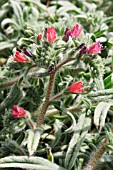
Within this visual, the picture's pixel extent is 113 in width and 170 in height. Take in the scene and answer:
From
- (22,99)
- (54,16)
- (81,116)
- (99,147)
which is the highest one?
(54,16)

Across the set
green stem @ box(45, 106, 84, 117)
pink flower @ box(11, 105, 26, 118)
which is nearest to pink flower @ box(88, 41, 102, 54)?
green stem @ box(45, 106, 84, 117)

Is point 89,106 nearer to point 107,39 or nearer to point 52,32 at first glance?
point 52,32

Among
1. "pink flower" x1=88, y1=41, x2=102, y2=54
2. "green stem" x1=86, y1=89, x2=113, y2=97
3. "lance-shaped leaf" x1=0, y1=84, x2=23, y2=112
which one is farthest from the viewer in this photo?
"lance-shaped leaf" x1=0, y1=84, x2=23, y2=112

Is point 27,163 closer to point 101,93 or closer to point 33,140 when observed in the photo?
point 33,140

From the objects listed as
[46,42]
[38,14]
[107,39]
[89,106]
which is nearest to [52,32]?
[46,42]

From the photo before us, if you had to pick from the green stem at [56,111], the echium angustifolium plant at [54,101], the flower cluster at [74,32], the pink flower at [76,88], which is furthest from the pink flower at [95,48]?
the green stem at [56,111]

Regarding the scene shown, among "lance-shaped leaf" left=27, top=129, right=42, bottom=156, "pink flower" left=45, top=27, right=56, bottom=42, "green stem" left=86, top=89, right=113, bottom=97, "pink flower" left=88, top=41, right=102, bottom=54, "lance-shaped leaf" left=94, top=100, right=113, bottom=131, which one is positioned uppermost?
"pink flower" left=45, top=27, right=56, bottom=42

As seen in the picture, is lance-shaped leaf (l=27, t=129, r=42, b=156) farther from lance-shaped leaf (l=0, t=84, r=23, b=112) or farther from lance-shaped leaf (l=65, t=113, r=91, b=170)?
lance-shaped leaf (l=0, t=84, r=23, b=112)
